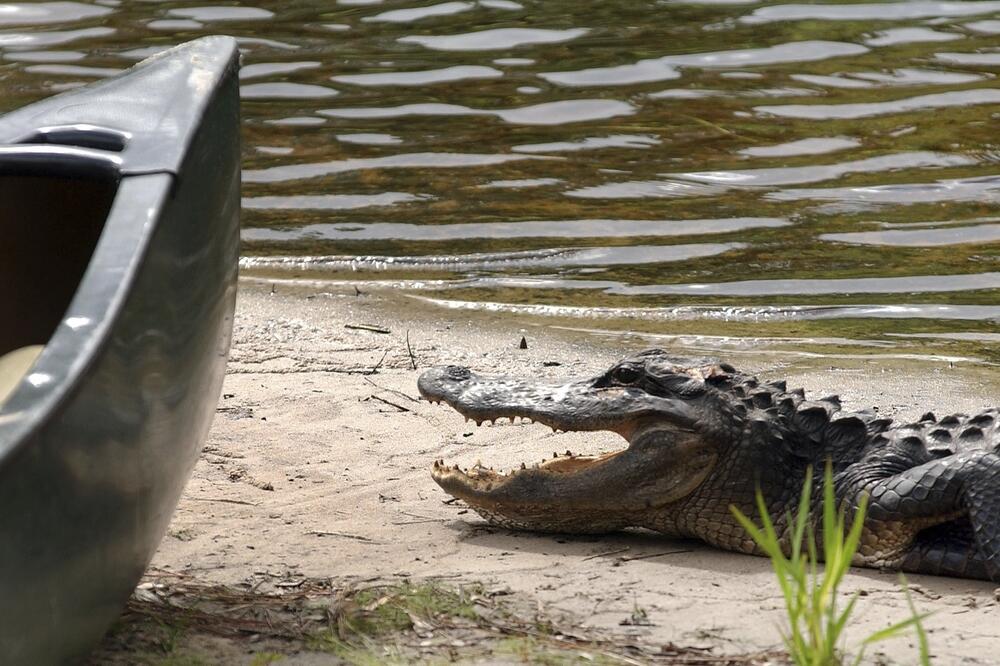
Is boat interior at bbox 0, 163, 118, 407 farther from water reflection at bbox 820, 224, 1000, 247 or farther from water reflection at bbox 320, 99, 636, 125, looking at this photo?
water reflection at bbox 320, 99, 636, 125

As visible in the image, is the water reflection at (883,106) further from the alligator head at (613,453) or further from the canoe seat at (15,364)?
the canoe seat at (15,364)

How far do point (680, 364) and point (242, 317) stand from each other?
2.73 m

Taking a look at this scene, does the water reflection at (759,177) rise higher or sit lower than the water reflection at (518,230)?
higher

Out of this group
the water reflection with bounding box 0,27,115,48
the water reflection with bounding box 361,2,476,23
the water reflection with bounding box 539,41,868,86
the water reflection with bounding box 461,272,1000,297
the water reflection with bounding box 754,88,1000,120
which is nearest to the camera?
the water reflection with bounding box 461,272,1000,297

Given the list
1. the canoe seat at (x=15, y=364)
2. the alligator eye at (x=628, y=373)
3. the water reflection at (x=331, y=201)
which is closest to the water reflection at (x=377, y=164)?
the water reflection at (x=331, y=201)

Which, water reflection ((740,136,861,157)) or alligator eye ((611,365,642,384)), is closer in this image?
alligator eye ((611,365,642,384))

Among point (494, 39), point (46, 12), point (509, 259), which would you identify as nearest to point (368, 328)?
Result: point (509, 259)

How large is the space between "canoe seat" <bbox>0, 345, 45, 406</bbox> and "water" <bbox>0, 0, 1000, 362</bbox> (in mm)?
3271

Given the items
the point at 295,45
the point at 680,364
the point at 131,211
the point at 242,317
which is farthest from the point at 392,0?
the point at 131,211

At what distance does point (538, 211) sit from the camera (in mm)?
7781

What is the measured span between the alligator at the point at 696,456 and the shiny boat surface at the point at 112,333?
104 cm

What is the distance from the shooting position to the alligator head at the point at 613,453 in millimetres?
3658

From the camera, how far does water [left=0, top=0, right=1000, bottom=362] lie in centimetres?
655

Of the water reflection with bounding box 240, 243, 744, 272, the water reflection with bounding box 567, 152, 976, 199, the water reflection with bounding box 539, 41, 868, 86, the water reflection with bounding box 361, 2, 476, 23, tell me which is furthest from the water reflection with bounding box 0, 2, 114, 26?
the water reflection with bounding box 567, 152, 976, 199
